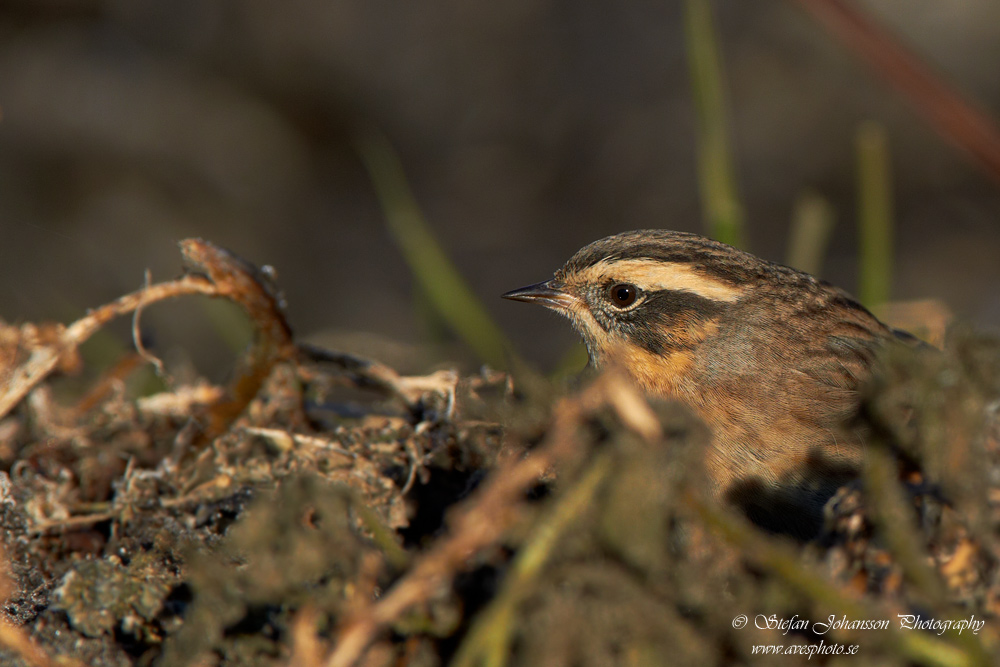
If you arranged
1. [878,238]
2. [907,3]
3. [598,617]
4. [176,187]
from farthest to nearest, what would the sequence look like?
1. [176,187]
2. [907,3]
3. [878,238]
4. [598,617]

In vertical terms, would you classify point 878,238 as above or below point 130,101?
below

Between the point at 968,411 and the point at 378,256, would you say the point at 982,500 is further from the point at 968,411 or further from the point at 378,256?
the point at 378,256

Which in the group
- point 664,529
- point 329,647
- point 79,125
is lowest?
point 329,647

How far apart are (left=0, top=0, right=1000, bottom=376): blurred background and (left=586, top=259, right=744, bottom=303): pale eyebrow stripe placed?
5980 millimetres

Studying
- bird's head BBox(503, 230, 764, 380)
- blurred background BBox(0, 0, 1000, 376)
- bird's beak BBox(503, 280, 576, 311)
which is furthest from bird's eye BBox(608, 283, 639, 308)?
blurred background BBox(0, 0, 1000, 376)

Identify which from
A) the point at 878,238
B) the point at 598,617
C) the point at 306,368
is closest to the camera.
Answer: the point at 598,617

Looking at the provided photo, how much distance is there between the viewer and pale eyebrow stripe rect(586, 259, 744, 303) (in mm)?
4633

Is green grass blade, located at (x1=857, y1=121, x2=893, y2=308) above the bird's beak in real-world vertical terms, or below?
above

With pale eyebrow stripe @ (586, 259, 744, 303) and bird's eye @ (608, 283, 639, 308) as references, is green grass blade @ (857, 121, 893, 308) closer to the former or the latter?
pale eyebrow stripe @ (586, 259, 744, 303)

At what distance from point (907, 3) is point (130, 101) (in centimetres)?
872

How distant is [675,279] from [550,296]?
76 cm

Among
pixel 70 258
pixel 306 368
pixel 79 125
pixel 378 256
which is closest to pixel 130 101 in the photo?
pixel 79 125

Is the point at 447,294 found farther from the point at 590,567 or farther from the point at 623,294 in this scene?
the point at 590,567

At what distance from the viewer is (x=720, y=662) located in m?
2.28
